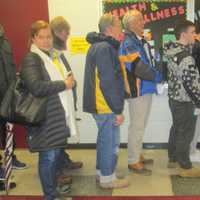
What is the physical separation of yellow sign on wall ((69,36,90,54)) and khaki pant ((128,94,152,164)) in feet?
3.32

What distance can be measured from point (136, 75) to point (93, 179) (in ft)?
3.24

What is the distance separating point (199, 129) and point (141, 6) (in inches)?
53.2

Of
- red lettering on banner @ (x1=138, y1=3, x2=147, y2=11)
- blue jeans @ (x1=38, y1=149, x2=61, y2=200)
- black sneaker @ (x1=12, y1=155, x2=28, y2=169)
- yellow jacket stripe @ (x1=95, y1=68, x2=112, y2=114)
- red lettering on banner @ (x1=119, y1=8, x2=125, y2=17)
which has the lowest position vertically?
black sneaker @ (x1=12, y1=155, x2=28, y2=169)

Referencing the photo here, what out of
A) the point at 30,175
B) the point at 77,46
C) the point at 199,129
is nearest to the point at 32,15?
the point at 77,46

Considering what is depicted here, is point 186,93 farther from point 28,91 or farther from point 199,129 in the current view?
point 28,91

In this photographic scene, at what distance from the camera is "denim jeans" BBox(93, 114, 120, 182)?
3318 millimetres

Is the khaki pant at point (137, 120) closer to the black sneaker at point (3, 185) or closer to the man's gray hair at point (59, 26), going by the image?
the man's gray hair at point (59, 26)

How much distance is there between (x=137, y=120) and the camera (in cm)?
374

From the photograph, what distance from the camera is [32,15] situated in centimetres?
444

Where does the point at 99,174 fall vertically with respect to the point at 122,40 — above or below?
below

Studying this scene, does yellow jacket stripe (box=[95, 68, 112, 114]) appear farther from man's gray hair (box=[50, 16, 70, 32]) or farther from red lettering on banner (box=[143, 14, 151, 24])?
red lettering on banner (box=[143, 14, 151, 24])

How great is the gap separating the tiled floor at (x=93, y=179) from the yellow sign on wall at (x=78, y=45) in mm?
1088

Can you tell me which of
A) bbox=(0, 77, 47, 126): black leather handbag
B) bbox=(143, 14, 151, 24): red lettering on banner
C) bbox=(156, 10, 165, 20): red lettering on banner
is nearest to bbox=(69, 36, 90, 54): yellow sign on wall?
bbox=(143, 14, 151, 24): red lettering on banner

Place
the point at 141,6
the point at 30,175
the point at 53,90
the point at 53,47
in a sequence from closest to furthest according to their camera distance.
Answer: the point at 53,90
the point at 53,47
the point at 30,175
the point at 141,6
